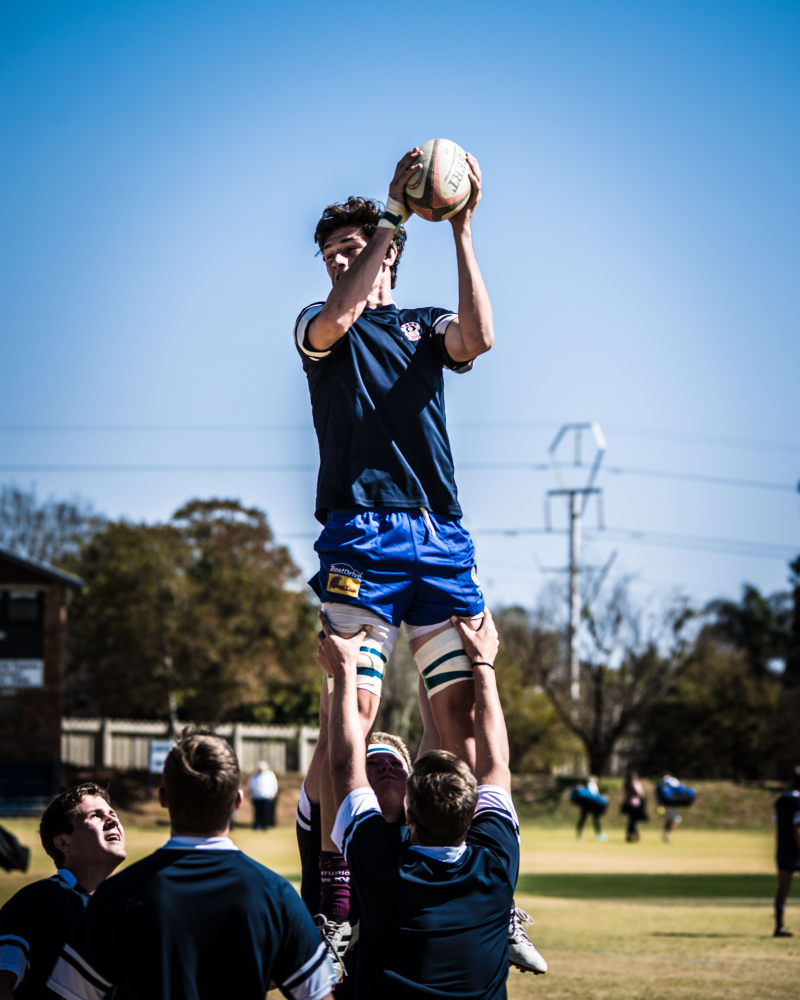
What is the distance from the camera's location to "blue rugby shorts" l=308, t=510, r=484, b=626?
4.84 m

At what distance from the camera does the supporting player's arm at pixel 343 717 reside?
4.41 meters

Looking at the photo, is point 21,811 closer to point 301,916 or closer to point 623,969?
point 623,969

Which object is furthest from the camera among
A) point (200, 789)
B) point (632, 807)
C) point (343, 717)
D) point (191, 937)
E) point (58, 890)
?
point (632, 807)

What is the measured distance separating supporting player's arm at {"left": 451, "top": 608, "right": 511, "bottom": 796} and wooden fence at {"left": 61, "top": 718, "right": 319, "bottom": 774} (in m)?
42.9

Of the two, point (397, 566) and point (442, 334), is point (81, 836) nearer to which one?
point (397, 566)

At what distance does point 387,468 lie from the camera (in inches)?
198

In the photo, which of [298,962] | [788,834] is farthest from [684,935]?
[298,962]

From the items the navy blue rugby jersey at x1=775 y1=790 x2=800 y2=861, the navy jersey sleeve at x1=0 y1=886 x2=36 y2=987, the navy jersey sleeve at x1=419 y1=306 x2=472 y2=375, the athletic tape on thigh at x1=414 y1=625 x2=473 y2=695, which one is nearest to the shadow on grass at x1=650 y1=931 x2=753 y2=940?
the navy blue rugby jersey at x1=775 y1=790 x2=800 y2=861

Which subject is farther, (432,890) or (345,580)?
(345,580)

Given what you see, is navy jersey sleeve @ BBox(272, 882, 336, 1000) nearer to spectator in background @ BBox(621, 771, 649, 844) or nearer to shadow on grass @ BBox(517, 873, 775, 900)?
shadow on grass @ BBox(517, 873, 775, 900)

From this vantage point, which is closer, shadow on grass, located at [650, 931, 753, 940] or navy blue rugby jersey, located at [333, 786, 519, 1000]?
navy blue rugby jersey, located at [333, 786, 519, 1000]

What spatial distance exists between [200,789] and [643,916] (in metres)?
14.8

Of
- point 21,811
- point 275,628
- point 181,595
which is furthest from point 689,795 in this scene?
point 21,811

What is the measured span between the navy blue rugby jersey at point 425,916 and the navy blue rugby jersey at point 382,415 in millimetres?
1425
